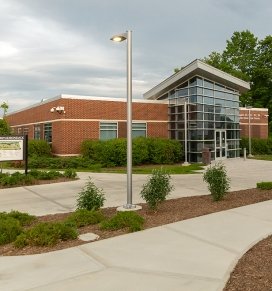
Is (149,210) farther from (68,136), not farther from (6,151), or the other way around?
(68,136)

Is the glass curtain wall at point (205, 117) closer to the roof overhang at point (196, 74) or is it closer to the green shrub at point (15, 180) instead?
the roof overhang at point (196, 74)

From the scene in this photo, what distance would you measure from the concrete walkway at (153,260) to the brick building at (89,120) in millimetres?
16918

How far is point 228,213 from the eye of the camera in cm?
803

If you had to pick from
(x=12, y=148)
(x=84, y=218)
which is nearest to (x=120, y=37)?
(x=84, y=218)

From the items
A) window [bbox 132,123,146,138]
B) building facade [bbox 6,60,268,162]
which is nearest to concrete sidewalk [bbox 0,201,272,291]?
building facade [bbox 6,60,268,162]

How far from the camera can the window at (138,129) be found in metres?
26.0

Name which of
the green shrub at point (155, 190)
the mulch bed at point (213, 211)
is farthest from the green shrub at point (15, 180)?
the green shrub at point (155, 190)

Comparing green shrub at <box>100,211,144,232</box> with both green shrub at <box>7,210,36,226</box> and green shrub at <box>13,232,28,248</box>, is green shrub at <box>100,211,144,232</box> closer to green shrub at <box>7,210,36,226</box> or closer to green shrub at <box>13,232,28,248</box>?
green shrub at <box>13,232,28,248</box>

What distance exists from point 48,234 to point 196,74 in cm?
→ 2175

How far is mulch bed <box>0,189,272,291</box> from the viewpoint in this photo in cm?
432

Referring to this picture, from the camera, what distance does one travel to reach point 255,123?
3834 cm

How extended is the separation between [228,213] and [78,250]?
3908mm

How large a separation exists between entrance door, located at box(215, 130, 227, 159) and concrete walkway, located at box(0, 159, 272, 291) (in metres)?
19.5

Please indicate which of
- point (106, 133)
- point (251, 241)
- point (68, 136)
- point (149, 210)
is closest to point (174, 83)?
point (106, 133)
